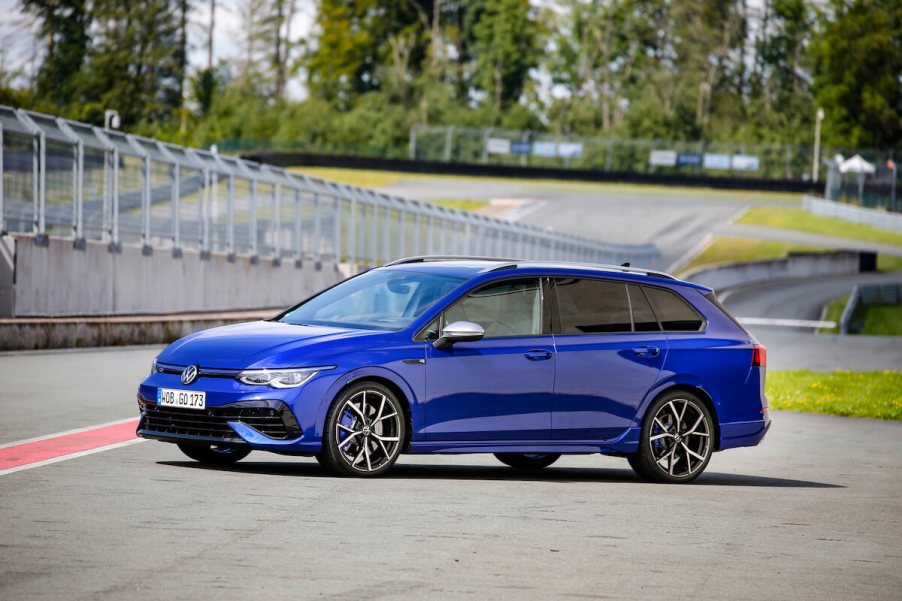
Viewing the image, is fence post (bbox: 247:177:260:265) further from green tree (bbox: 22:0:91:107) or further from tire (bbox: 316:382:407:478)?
green tree (bbox: 22:0:91:107)

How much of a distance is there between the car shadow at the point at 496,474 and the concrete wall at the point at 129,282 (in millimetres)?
13879

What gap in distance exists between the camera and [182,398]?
35.4ft

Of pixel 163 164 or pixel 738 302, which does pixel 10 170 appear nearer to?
pixel 163 164

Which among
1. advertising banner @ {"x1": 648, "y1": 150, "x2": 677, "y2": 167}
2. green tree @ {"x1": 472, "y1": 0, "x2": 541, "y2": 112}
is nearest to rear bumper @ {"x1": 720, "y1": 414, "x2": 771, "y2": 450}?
advertising banner @ {"x1": 648, "y1": 150, "x2": 677, "y2": 167}

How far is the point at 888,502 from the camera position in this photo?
11.7 metres

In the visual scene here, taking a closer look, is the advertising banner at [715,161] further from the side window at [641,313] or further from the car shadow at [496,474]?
the side window at [641,313]

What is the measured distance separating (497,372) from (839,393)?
13999 millimetres

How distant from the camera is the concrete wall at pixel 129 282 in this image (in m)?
25.6

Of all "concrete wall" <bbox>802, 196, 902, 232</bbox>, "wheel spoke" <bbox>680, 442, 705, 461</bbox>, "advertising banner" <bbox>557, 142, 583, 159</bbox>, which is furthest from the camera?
"advertising banner" <bbox>557, 142, 583, 159</bbox>

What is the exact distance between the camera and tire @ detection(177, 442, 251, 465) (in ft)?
38.0

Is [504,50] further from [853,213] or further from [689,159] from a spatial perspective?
[853,213]

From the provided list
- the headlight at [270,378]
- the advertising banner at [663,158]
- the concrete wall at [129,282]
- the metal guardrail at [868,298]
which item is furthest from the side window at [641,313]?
the advertising banner at [663,158]

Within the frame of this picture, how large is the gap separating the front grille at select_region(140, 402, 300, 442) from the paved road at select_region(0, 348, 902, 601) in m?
0.29

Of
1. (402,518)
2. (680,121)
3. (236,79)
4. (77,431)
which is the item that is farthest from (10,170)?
(236,79)
